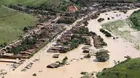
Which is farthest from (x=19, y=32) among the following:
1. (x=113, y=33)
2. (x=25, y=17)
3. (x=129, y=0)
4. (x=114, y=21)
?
(x=129, y=0)

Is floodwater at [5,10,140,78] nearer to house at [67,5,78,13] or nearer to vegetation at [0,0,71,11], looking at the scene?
house at [67,5,78,13]

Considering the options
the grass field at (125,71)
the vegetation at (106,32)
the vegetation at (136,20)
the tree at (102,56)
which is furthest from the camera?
the vegetation at (136,20)

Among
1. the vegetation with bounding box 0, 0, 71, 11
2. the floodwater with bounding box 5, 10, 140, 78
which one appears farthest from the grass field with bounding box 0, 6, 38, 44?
the vegetation with bounding box 0, 0, 71, 11

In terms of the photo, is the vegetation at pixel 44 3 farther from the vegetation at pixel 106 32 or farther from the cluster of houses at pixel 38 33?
the vegetation at pixel 106 32

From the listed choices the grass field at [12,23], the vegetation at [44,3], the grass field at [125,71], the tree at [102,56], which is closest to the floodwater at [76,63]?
the tree at [102,56]

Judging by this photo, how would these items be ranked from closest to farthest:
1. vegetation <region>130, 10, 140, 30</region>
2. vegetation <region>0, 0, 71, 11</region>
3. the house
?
vegetation <region>130, 10, 140, 30</region>, the house, vegetation <region>0, 0, 71, 11</region>

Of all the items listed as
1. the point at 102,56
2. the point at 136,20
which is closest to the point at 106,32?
the point at 136,20

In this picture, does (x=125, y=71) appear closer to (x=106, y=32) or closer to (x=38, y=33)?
(x=106, y=32)

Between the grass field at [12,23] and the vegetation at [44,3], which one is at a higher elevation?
the vegetation at [44,3]

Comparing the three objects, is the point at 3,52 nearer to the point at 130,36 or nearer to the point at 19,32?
the point at 19,32
